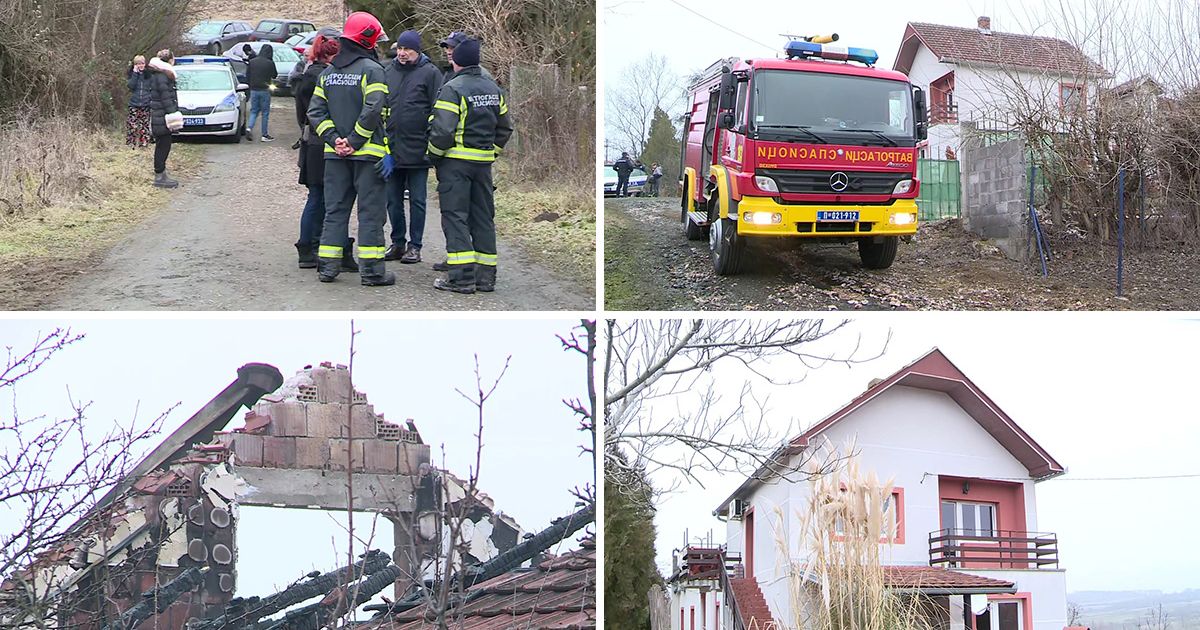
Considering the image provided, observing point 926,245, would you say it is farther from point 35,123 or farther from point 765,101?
point 35,123

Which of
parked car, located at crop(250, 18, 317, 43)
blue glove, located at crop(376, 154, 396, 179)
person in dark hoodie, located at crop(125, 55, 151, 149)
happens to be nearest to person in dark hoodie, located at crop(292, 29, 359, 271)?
blue glove, located at crop(376, 154, 396, 179)

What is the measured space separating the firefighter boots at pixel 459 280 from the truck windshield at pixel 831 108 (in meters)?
2.69

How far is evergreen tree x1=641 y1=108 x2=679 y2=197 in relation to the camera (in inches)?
731

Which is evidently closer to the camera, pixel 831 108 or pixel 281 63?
pixel 831 108

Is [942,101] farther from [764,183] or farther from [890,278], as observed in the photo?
[764,183]

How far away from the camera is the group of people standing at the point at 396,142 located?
7141 mm

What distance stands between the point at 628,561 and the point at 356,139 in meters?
9.59

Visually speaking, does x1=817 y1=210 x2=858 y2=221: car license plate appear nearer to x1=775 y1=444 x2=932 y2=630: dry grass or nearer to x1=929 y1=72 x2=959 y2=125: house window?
x1=775 y1=444 x2=932 y2=630: dry grass

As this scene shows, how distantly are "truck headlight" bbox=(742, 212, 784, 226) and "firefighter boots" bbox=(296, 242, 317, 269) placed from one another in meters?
A: 3.62

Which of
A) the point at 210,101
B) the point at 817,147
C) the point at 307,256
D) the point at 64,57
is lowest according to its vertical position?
the point at 307,256

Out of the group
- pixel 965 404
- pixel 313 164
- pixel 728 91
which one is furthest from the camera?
pixel 965 404

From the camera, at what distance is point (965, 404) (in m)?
12.6

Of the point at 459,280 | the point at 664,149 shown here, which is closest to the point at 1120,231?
the point at 459,280

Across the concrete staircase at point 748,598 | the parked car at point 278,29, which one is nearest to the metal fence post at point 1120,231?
the concrete staircase at point 748,598
